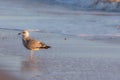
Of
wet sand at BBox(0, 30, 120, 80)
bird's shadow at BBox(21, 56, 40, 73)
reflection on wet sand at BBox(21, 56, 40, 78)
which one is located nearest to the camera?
wet sand at BBox(0, 30, 120, 80)

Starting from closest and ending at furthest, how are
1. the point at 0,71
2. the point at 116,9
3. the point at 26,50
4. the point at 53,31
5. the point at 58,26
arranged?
the point at 0,71 < the point at 26,50 < the point at 53,31 < the point at 58,26 < the point at 116,9

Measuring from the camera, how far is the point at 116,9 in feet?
90.8

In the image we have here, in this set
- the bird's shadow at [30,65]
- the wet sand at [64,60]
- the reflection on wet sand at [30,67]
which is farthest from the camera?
the bird's shadow at [30,65]

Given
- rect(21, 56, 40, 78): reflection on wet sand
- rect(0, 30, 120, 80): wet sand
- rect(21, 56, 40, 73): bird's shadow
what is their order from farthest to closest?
rect(21, 56, 40, 73): bird's shadow → rect(21, 56, 40, 78): reflection on wet sand → rect(0, 30, 120, 80): wet sand

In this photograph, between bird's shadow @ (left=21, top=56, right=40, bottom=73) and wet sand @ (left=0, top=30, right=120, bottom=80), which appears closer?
wet sand @ (left=0, top=30, right=120, bottom=80)

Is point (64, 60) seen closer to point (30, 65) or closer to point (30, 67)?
point (30, 65)

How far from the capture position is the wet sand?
977 centimetres

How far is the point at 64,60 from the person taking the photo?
11.3 m

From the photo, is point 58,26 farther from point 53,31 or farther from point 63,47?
point 63,47

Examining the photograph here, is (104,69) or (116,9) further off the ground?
(116,9)

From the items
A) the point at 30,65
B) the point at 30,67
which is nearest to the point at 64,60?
the point at 30,65

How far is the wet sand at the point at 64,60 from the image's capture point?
385 inches

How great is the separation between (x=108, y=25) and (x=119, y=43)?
4323mm

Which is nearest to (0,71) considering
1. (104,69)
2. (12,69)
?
(12,69)
